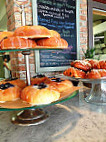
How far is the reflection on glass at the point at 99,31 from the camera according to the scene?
7.57ft

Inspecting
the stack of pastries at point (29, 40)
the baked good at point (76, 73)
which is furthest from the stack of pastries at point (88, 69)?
the stack of pastries at point (29, 40)

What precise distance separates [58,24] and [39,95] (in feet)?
5.00

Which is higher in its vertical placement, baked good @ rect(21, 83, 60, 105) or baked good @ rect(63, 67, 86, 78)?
baked good @ rect(63, 67, 86, 78)

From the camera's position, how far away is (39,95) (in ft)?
1.85

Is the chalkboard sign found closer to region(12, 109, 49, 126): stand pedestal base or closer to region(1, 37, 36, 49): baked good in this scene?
region(12, 109, 49, 126): stand pedestal base

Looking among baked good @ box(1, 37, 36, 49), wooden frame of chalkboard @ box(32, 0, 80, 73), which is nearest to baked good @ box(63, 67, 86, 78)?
baked good @ box(1, 37, 36, 49)

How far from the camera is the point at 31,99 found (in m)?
0.56

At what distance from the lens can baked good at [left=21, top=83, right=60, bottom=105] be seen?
0.56 m

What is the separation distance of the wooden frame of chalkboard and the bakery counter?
1.03 m

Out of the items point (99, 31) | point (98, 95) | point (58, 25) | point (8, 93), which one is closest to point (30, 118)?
point (8, 93)

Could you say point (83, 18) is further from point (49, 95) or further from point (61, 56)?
point (49, 95)

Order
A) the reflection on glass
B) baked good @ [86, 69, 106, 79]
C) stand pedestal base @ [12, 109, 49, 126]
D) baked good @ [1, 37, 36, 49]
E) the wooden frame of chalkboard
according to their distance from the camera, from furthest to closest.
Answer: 1. the reflection on glass
2. the wooden frame of chalkboard
3. baked good @ [86, 69, 106, 79]
4. stand pedestal base @ [12, 109, 49, 126]
5. baked good @ [1, 37, 36, 49]

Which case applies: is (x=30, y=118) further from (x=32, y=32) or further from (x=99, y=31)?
(x=99, y=31)

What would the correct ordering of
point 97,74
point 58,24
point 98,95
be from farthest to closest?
1. point 58,24
2. point 98,95
3. point 97,74
